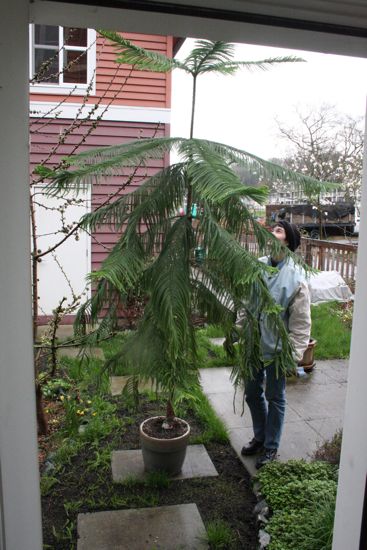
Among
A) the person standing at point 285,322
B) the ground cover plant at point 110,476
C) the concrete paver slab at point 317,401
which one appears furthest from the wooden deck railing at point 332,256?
the person standing at point 285,322

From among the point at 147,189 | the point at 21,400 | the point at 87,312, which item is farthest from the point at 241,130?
the point at 21,400

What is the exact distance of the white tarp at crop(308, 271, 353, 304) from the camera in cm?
634

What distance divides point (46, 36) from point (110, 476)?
4.58 meters

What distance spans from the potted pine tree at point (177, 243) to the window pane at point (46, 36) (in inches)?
139

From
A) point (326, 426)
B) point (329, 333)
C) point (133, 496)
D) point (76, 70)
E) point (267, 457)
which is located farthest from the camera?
point (329, 333)

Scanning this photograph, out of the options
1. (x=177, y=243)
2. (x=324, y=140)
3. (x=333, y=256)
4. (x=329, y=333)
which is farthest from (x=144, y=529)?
(x=324, y=140)

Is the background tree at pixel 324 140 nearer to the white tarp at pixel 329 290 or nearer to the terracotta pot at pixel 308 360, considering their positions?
the white tarp at pixel 329 290

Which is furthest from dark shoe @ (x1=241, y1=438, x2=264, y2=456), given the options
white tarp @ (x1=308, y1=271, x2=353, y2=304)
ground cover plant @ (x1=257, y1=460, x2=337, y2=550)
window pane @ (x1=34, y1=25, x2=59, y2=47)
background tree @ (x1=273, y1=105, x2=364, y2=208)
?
background tree @ (x1=273, y1=105, x2=364, y2=208)

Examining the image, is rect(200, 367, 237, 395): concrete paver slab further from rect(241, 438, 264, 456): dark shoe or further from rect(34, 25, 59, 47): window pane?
rect(34, 25, 59, 47): window pane

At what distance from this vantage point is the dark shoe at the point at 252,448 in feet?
9.76

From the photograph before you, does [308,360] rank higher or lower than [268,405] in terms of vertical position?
lower

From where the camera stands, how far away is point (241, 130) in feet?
7.57

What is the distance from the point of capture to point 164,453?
267cm

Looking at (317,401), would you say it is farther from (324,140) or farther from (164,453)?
(324,140)
